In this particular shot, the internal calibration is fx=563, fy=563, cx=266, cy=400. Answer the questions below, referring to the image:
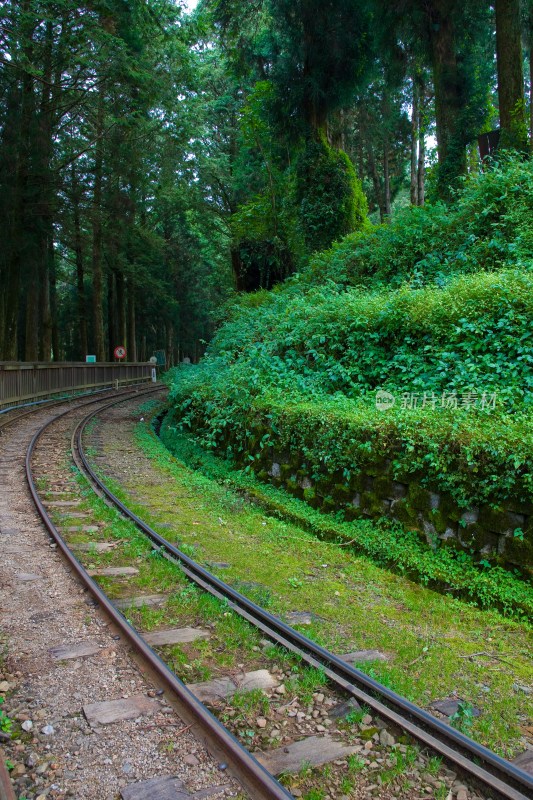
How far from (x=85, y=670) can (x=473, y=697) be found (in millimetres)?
2636

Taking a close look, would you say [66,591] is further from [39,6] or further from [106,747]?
[39,6]

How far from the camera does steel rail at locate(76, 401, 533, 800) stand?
282 cm

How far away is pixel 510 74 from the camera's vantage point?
532 inches

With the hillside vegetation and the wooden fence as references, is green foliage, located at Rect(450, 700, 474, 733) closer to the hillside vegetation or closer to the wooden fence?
the hillside vegetation

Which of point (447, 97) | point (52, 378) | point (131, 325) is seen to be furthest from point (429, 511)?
point (131, 325)

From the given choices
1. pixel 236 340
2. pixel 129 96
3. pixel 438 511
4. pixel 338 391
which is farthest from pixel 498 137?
pixel 438 511

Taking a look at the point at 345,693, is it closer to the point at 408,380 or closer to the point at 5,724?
the point at 5,724

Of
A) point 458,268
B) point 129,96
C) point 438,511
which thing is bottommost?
point 438,511

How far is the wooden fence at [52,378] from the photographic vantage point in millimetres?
17297

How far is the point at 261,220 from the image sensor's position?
22969 millimetres

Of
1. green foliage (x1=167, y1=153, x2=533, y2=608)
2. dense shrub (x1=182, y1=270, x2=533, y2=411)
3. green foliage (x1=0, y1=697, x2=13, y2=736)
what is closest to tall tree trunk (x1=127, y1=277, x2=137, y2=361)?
green foliage (x1=167, y1=153, x2=533, y2=608)

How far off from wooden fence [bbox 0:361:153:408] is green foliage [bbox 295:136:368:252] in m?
10.8

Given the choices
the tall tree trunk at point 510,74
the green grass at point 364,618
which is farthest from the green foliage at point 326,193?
the green grass at point 364,618

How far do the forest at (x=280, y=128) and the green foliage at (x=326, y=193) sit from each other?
2.1 inches
